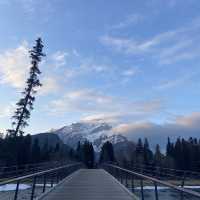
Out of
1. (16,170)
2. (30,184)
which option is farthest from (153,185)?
(16,170)

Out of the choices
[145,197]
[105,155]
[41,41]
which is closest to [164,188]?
[145,197]

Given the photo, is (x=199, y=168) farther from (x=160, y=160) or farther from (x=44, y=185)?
(x=44, y=185)

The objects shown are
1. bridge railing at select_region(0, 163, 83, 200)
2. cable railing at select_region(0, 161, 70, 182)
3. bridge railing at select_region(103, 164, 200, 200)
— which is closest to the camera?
bridge railing at select_region(103, 164, 200, 200)

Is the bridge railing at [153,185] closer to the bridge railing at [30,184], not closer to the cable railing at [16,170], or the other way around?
the bridge railing at [30,184]

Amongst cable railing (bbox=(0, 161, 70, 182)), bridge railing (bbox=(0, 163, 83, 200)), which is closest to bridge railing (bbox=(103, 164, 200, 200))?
bridge railing (bbox=(0, 163, 83, 200))

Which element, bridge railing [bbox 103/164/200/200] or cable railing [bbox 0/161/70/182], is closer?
bridge railing [bbox 103/164/200/200]

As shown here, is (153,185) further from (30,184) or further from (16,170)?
(16,170)

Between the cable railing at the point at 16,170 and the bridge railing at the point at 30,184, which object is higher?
the cable railing at the point at 16,170

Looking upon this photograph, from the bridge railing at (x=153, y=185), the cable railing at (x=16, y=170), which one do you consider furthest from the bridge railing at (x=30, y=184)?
the cable railing at (x=16, y=170)

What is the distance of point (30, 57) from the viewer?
46.0 metres

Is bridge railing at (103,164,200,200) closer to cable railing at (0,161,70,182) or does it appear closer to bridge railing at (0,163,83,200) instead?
bridge railing at (0,163,83,200)

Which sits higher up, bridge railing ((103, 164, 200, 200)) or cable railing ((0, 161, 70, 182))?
cable railing ((0, 161, 70, 182))

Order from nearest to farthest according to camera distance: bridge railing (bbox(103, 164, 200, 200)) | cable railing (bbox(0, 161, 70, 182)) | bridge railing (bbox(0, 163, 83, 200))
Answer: bridge railing (bbox(103, 164, 200, 200)) < bridge railing (bbox(0, 163, 83, 200)) < cable railing (bbox(0, 161, 70, 182))

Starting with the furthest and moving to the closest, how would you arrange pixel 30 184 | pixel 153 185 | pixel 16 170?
1. pixel 16 170
2. pixel 30 184
3. pixel 153 185
